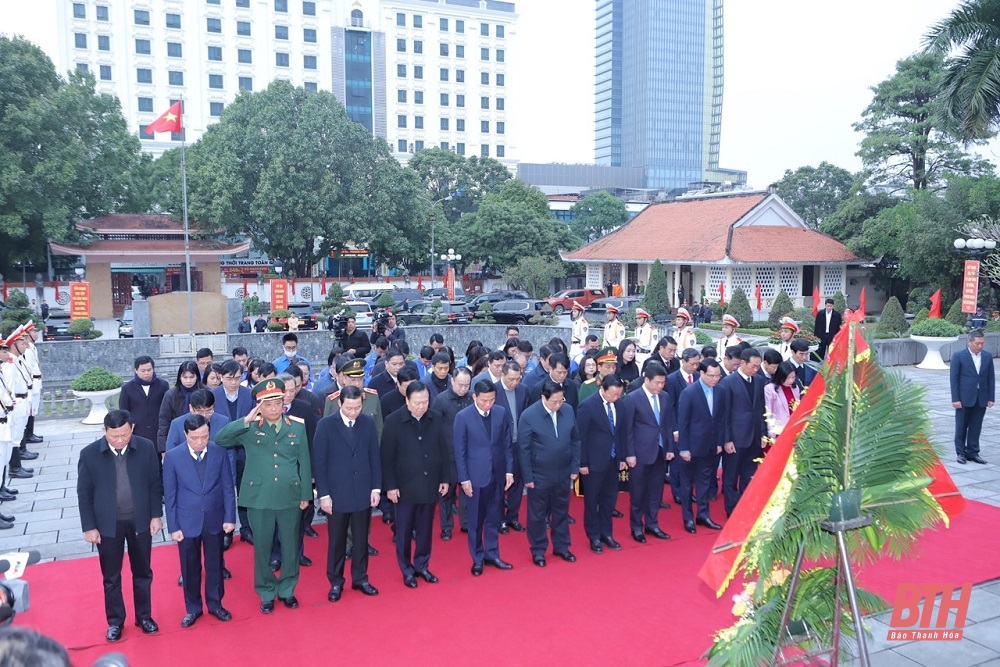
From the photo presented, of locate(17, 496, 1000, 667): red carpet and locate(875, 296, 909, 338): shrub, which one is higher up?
locate(875, 296, 909, 338): shrub

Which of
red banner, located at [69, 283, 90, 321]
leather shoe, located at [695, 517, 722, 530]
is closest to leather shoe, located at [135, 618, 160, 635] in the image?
leather shoe, located at [695, 517, 722, 530]

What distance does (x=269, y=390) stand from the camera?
5.22 m

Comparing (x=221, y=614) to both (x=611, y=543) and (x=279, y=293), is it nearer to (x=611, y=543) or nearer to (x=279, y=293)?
(x=611, y=543)

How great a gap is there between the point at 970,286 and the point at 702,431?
12925 millimetres

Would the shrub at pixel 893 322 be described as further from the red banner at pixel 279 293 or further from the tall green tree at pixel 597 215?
the tall green tree at pixel 597 215

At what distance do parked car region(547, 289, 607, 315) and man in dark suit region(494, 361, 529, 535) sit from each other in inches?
930

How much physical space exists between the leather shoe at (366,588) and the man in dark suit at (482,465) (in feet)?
2.58

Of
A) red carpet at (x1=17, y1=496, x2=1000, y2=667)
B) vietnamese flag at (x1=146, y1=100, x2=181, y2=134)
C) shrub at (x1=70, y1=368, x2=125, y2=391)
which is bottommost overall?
red carpet at (x1=17, y1=496, x2=1000, y2=667)

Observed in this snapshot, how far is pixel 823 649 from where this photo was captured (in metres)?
3.23

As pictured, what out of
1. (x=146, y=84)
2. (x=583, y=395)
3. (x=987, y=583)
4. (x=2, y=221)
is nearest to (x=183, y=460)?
(x=583, y=395)

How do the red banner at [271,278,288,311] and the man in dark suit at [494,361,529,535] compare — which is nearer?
the man in dark suit at [494,361,529,535]

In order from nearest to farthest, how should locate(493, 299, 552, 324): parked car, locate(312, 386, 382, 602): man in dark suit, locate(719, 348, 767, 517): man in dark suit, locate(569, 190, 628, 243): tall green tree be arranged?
locate(312, 386, 382, 602): man in dark suit
locate(719, 348, 767, 517): man in dark suit
locate(493, 299, 552, 324): parked car
locate(569, 190, 628, 243): tall green tree

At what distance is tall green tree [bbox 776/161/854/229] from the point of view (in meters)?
41.6

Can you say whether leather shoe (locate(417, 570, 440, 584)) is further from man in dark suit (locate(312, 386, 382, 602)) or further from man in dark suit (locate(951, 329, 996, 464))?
man in dark suit (locate(951, 329, 996, 464))
